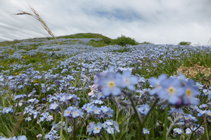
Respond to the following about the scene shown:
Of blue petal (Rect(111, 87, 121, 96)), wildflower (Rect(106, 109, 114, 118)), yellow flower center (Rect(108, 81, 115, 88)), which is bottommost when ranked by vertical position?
wildflower (Rect(106, 109, 114, 118))

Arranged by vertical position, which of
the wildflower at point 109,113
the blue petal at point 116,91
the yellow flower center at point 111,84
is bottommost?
the wildflower at point 109,113

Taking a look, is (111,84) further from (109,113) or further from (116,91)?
(109,113)

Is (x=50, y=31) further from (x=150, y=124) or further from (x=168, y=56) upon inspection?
(x=168, y=56)

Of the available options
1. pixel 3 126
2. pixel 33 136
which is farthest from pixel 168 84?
pixel 3 126

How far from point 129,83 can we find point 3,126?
2583 millimetres

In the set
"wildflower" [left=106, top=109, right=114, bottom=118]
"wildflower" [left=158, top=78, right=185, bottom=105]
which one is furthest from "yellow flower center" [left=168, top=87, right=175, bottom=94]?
"wildflower" [left=106, top=109, right=114, bottom=118]

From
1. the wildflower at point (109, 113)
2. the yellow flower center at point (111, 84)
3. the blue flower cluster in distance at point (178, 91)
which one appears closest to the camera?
the blue flower cluster in distance at point (178, 91)

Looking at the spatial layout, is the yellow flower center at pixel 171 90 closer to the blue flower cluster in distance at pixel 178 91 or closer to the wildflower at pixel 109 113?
the blue flower cluster in distance at pixel 178 91

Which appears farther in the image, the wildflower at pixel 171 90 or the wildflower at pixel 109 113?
the wildflower at pixel 109 113

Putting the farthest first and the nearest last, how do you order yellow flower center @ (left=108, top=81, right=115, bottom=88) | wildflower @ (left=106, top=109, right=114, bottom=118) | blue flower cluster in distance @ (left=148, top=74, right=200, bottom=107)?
wildflower @ (left=106, top=109, right=114, bottom=118) → yellow flower center @ (left=108, top=81, right=115, bottom=88) → blue flower cluster in distance @ (left=148, top=74, right=200, bottom=107)

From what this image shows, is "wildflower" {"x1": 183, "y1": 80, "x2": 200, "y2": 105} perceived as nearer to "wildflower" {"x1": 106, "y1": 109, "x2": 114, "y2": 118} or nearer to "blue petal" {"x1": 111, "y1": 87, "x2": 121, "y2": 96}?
"blue petal" {"x1": 111, "y1": 87, "x2": 121, "y2": 96}

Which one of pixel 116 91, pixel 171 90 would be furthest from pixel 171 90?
pixel 116 91

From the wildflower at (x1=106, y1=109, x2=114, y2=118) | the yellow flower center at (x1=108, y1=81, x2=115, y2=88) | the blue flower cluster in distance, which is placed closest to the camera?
the blue flower cluster in distance

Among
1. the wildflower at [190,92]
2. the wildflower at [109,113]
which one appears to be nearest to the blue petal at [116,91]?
the wildflower at [190,92]
